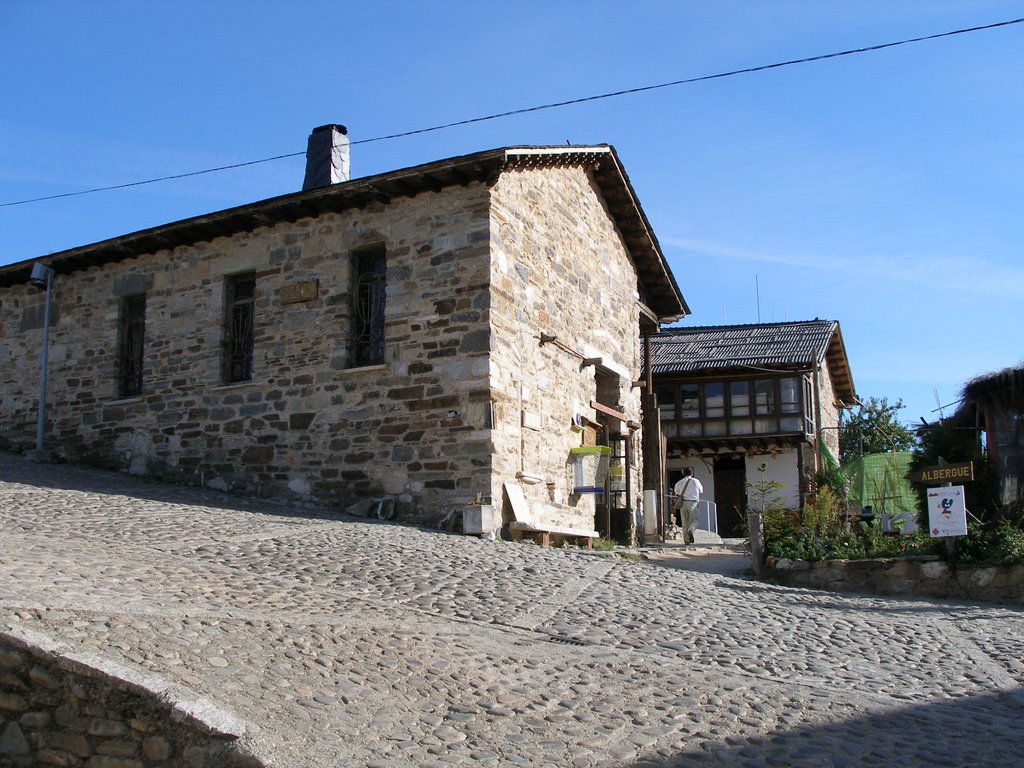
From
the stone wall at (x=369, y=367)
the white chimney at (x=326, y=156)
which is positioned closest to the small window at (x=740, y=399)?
the stone wall at (x=369, y=367)

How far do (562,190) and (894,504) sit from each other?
10670 millimetres

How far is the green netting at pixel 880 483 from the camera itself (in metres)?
20.2

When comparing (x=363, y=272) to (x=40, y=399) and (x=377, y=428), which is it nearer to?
(x=377, y=428)

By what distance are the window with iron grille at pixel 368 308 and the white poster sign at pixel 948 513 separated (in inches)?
263

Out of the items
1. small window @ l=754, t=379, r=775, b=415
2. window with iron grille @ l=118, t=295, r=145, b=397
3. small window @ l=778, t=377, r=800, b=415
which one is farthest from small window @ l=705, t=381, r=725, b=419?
window with iron grille @ l=118, t=295, r=145, b=397

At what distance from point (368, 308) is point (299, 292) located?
1.01 metres

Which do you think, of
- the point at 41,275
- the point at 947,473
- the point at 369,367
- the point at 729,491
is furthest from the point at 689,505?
the point at 729,491

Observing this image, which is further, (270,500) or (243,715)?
(270,500)

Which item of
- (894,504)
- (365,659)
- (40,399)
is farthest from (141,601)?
(894,504)

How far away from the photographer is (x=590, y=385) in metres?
14.9

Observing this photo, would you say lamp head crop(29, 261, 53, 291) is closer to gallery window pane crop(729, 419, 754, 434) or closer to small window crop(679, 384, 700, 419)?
small window crop(679, 384, 700, 419)

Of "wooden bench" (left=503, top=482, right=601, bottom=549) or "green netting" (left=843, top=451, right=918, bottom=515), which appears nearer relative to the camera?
"wooden bench" (left=503, top=482, right=601, bottom=549)

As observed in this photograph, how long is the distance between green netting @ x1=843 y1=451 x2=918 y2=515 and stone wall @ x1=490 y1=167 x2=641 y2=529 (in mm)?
6691

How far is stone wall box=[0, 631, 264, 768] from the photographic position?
4488 mm
